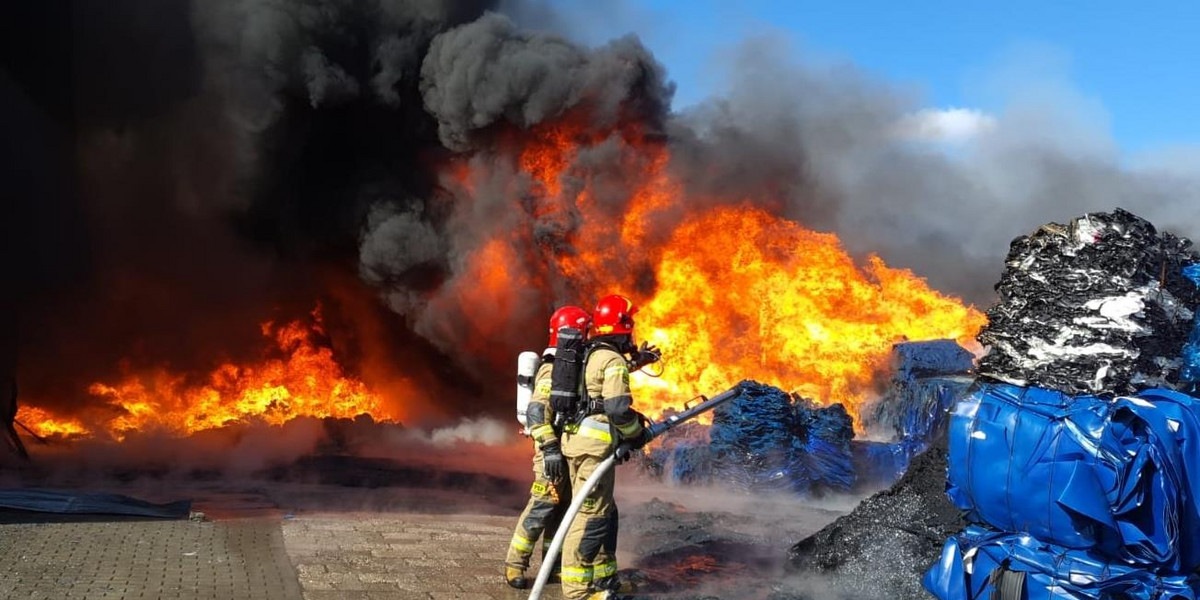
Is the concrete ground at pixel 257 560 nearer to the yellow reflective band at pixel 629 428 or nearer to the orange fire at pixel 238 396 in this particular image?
the yellow reflective band at pixel 629 428

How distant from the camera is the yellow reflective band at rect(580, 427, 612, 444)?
4.99 meters

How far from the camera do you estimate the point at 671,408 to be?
1413 centimetres

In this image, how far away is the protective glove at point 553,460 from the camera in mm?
5152

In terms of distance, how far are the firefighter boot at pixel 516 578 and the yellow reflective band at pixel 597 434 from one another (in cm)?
110

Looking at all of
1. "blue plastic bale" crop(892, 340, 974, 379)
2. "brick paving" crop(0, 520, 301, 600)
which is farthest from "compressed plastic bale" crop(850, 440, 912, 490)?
"brick paving" crop(0, 520, 301, 600)

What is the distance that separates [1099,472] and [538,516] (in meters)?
3.31

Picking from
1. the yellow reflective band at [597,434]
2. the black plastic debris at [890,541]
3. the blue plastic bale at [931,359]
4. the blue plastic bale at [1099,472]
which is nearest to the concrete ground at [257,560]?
the yellow reflective band at [597,434]

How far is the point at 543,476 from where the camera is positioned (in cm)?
557

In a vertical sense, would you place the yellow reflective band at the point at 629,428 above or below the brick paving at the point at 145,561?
above

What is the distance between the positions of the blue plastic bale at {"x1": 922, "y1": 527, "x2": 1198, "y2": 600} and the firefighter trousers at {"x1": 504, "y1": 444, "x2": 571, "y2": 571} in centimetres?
235

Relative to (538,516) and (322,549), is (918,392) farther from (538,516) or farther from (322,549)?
(322,549)

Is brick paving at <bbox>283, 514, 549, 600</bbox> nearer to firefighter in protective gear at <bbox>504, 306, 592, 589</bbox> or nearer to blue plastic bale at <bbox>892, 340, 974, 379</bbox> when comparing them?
firefighter in protective gear at <bbox>504, 306, 592, 589</bbox>

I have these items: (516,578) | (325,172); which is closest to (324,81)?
(325,172)

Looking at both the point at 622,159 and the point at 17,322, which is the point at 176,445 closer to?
the point at 17,322
